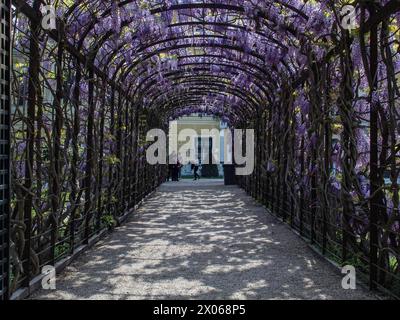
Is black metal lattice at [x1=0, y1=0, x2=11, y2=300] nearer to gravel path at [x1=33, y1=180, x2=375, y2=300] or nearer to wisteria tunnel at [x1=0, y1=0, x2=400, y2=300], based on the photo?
wisteria tunnel at [x1=0, y1=0, x2=400, y2=300]

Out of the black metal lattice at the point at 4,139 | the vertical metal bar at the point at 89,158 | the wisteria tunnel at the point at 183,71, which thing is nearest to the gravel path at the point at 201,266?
the wisteria tunnel at the point at 183,71

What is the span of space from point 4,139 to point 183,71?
6.45 meters

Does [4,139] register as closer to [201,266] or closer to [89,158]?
[201,266]

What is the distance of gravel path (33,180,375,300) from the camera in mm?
3629

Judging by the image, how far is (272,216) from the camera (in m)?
8.43

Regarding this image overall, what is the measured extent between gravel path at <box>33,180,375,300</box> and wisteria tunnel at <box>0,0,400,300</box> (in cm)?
25

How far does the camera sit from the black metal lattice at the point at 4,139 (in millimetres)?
2838

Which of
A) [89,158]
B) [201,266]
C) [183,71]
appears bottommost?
[201,266]

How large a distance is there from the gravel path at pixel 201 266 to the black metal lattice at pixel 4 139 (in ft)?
2.14

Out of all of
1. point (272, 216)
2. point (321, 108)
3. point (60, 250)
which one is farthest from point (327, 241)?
point (272, 216)

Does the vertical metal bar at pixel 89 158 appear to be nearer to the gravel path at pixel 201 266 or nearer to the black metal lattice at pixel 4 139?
the gravel path at pixel 201 266

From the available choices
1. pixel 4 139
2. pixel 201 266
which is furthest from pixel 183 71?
pixel 4 139

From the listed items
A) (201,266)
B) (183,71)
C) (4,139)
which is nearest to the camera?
(4,139)

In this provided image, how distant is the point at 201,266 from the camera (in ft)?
15.0
